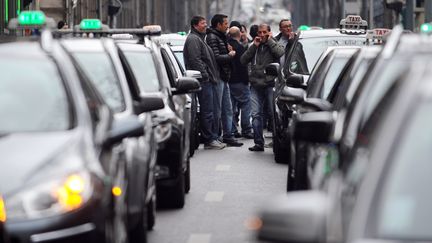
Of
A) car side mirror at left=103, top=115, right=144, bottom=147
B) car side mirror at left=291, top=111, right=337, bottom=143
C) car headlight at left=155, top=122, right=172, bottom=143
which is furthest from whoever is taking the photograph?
car headlight at left=155, top=122, right=172, bottom=143

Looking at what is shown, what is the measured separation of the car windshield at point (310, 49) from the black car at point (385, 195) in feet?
44.5

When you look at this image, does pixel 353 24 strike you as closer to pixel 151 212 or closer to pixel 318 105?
pixel 318 105

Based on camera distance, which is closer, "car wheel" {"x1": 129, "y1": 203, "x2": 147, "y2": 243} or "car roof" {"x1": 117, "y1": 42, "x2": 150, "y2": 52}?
"car wheel" {"x1": 129, "y1": 203, "x2": 147, "y2": 243}

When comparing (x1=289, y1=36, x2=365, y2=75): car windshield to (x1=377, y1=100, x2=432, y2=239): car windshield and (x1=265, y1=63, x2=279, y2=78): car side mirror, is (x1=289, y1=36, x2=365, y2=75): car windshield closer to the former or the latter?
(x1=265, y1=63, x2=279, y2=78): car side mirror

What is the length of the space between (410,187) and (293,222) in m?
0.50

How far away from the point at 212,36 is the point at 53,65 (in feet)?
45.9

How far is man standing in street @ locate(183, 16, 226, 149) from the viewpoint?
20.9 m

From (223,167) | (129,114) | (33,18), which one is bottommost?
(223,167)

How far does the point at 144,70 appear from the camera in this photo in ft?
44.8

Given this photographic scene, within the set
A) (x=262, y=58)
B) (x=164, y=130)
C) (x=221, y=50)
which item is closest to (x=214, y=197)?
(x=164, y=130)

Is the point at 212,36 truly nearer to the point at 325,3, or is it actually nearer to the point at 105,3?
the point at 105,3

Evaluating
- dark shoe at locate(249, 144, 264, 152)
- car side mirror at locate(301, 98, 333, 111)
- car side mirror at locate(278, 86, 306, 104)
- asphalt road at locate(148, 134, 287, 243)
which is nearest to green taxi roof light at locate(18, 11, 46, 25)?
asphalt road at locate(148, 134, 287, 243)

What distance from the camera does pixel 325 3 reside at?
136 m

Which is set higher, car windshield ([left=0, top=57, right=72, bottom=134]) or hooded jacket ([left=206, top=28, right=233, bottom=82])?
car windshield ([left=0, top=57, right=72, bottom=134])
